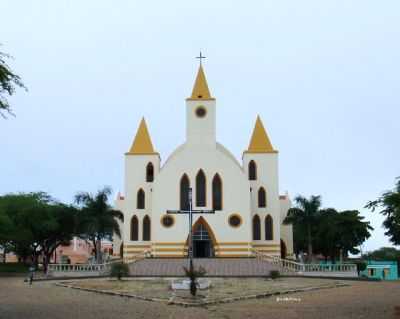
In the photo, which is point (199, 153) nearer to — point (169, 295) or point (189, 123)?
point (189, 123)

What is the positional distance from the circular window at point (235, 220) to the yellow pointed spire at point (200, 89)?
34.9 feet

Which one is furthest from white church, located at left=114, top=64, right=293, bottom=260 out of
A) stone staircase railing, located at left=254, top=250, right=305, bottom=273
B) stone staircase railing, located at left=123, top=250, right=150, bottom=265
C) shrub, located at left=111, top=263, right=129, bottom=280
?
shrub, located at left=111, top=263, right=129, bottom=280

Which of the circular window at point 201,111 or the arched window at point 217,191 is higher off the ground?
the circular window at point 201,111

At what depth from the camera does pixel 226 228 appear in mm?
47719

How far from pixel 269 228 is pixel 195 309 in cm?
3133

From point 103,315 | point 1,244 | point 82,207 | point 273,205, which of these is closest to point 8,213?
point 1,244

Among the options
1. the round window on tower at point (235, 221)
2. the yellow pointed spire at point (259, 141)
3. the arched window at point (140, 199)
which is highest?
the yellow pointed spire at point (259, 141)

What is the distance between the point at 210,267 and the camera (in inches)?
1587

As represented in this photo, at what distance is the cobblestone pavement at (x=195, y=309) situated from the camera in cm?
1736

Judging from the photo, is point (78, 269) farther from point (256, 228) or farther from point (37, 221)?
point (256, 228)

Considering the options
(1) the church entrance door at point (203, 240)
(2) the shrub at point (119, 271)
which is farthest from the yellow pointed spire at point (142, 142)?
(2) the shrub at point (119, 271)

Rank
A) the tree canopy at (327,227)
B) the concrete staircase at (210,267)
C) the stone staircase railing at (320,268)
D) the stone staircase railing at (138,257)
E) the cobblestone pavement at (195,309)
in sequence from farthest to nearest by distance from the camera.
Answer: the tree canopy at (327,227) → the stone staircase railing at (138,257) → the stone staircase railing at (320,268) → the concrete staircase at (210,267) → the cobblestone pavement at (195,309)

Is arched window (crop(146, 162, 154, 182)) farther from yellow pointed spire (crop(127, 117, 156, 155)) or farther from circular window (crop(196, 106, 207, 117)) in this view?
circular window (crop(196, 106, 207, 117))

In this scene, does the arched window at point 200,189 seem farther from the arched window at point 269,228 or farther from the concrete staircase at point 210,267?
the arched window at point 269,228
